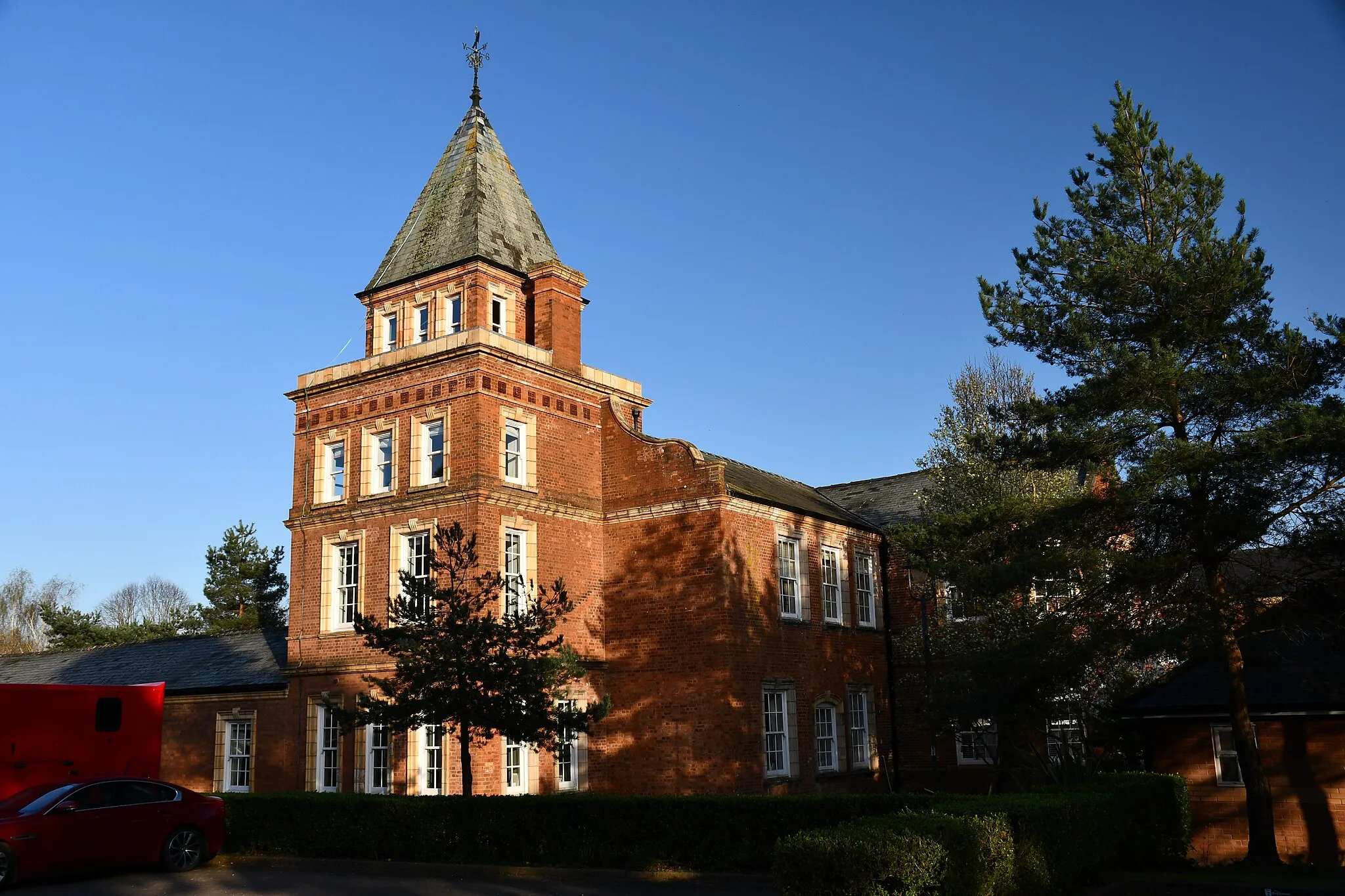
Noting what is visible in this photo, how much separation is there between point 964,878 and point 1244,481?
10023 millimetres

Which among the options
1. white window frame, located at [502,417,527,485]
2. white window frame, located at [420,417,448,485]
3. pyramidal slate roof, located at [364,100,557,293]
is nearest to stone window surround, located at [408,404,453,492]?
white window frame, located at [420,417,448,485]

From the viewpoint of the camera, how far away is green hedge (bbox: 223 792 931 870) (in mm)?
16625

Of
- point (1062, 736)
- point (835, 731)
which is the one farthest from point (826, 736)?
point (1062, 736)

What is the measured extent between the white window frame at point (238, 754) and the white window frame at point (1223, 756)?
2213 cm

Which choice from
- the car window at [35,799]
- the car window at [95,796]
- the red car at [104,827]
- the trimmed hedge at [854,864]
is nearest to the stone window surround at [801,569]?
the red car at [104,827]

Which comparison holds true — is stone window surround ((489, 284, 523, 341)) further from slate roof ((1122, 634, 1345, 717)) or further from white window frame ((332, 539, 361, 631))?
slate roof ((1122, 634, 1345, 717))

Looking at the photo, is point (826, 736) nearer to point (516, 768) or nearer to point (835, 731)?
point (835, 731)

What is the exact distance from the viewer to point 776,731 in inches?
1056

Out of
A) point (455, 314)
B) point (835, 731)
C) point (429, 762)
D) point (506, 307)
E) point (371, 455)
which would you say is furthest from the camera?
point (835, 731)

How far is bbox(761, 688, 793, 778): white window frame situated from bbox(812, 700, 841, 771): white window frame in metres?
1.34

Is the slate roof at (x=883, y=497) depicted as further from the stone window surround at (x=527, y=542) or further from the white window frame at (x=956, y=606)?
the stone window surround at (x=527, y=542)

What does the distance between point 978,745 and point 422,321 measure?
18.7 metres

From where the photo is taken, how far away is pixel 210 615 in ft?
190

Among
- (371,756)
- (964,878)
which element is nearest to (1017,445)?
(964,878)
